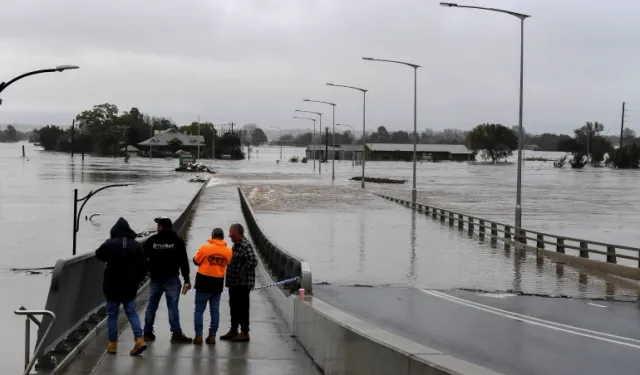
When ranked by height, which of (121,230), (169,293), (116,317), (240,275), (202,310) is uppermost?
(121,230)

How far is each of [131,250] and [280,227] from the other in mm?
32786

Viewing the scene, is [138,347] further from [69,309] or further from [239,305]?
[239,305]

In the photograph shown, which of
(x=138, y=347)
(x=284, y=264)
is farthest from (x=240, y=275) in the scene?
(x=284, y=264)

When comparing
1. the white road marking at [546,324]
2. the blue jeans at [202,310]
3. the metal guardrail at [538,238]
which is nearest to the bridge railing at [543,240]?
the metal guardrail at [538,238]

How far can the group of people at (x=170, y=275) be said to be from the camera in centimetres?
942

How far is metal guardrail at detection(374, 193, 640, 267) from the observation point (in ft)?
87.4

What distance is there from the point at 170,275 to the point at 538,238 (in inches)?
968

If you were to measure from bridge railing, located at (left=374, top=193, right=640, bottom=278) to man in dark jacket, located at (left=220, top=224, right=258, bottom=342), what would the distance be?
17017 millimetres

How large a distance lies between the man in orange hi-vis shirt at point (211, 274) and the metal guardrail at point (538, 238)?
17.7m

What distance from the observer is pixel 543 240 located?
3206 cm

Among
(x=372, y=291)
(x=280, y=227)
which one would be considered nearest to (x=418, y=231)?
(x=280, y=227)

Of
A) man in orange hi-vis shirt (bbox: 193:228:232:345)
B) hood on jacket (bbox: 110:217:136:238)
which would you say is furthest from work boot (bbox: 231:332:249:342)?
hood on jacket (bbox: 110:217:136:238)

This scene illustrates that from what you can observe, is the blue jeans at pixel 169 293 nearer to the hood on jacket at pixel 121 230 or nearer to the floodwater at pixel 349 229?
the hood on jacket at pixel 121 230

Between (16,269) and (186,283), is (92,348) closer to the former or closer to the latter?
(186,283)
